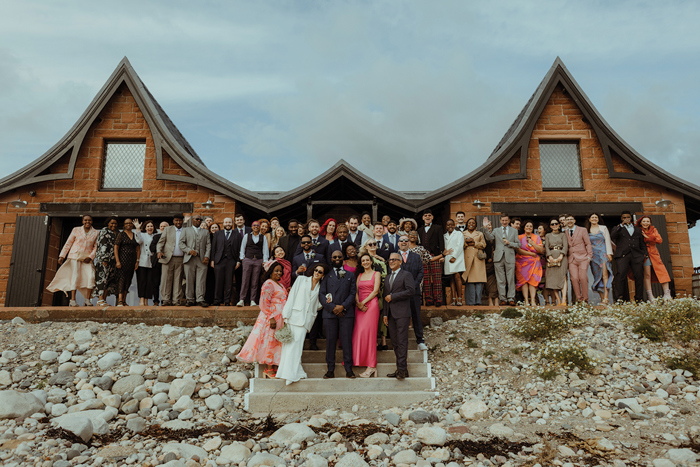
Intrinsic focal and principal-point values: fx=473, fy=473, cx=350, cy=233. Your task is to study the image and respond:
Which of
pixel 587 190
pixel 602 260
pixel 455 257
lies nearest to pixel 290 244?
pixel 455 257

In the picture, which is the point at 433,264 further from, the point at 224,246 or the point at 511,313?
the point at 224,246

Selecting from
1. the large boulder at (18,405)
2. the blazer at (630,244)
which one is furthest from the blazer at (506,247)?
the large boulder at (18,405)

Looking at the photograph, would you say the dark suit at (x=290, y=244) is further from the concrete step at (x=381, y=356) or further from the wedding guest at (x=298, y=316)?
the concrete step at (x=381, y=356)

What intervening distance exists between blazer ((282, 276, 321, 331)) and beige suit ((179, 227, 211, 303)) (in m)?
2.97

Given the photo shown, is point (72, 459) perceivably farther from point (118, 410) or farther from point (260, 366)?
point (260, 366)

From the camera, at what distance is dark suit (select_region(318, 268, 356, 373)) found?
6.74m

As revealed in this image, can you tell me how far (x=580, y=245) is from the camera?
947cm

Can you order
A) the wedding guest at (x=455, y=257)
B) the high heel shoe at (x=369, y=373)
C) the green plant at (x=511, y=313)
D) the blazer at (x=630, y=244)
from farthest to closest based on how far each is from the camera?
the blazer at (x=630, y=244)
the wedding guest at (x=455, y=257)
the green plant at (x=511, y=313)
the high heel shoe at (x=369, y=373)

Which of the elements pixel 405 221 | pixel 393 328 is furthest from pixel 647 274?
pixel 393 328

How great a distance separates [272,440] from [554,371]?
4063 mm

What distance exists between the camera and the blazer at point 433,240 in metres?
9.31

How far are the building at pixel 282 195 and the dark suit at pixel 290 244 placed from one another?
8.30 feet

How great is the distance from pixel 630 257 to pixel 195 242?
872 cm

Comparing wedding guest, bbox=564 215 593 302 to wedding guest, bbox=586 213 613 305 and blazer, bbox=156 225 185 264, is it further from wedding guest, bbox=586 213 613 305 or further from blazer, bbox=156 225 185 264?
blazer, bbox=156 225 185 264
